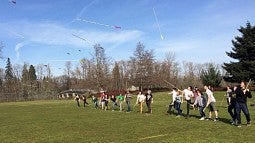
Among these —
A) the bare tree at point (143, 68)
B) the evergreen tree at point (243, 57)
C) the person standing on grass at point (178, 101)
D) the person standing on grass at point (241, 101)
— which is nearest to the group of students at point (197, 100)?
the person standing on grass at point (178, 101)

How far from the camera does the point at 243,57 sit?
67438 mm

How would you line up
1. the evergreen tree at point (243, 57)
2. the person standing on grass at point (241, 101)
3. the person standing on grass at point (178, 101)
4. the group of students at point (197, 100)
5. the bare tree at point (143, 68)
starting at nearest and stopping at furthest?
the person standing on grass at point (241, 101), the group of students at point (197, 100), the person standing on grass at point (178, 101), the evergreen tree at point (243, 57), the bare tree at point (143, 68)

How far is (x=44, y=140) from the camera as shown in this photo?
1627 centimetres

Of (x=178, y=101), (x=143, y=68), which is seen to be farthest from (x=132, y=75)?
(x=178, y=101)

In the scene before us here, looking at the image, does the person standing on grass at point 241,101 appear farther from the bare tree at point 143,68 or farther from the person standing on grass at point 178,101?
the bare tree at point 143,68

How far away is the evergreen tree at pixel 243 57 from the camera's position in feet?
212

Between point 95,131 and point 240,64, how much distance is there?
52629 mm

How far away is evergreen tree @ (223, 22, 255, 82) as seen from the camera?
64500 millimetres

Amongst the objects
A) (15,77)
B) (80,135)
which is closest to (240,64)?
(80,135)

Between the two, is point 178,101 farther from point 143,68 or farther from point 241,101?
point 143,68

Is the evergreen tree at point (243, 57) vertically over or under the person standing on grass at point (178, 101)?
over

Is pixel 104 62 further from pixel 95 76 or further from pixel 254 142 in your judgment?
pixel 254 142

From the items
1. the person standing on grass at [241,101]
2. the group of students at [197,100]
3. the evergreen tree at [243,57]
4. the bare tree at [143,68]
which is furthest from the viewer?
the bare tree at [143,68]

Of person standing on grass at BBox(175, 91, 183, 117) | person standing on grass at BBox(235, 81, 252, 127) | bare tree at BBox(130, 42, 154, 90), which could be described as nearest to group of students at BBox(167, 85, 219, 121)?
person standing on grass at BBox(175, 91, 183, 117)
